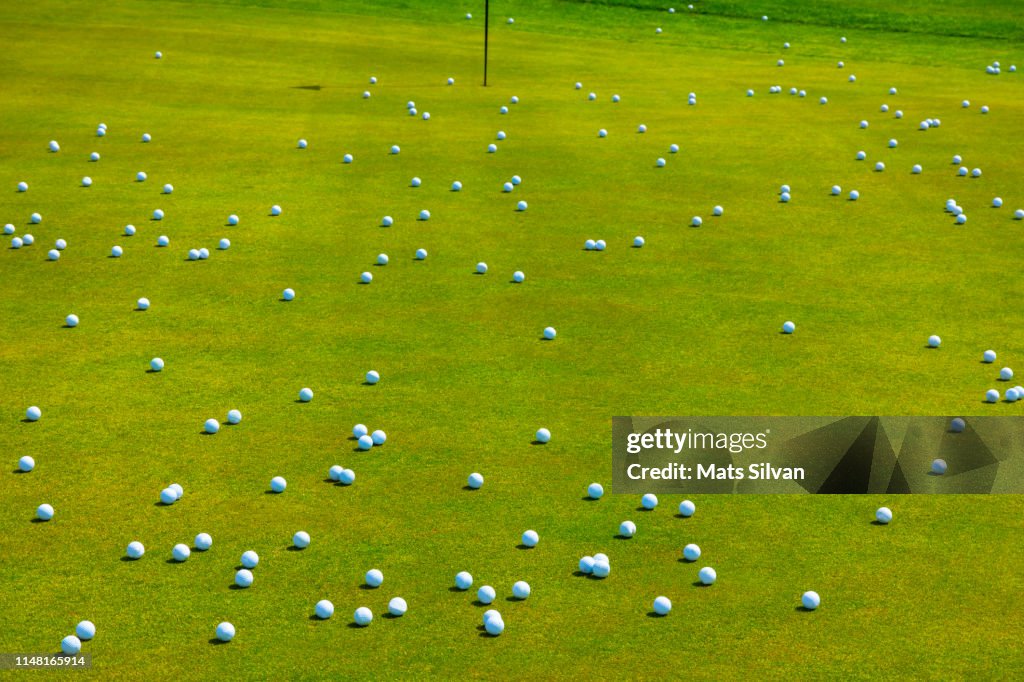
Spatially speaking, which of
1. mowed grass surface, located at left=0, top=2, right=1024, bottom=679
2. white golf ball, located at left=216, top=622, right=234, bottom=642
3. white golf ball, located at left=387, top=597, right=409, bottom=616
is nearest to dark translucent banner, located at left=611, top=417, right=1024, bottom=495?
mowed grass surface, located at left=0, top=2, right=1024, bottom=679

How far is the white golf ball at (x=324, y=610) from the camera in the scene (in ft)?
31.7

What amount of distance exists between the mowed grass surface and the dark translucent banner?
12.6 inches

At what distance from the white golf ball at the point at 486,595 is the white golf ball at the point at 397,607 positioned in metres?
0.55

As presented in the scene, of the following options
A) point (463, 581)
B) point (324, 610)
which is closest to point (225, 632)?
point (324, 610)

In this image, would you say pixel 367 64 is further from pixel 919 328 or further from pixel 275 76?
pixel 919 328

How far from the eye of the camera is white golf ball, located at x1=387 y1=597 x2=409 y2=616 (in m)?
9.70

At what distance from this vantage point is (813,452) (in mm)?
12648

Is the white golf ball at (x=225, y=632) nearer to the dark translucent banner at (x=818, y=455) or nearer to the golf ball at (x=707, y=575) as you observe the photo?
the golf ball at (x=707, y=575)

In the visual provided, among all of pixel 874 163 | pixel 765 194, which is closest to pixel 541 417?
pixel 765 194

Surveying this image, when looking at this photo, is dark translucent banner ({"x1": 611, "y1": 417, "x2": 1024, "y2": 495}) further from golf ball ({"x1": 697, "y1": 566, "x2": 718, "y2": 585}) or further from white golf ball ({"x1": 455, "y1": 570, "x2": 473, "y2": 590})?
white golf ball ({"x1": 455, "y1": 570, "x2": 473, "y2": 590})

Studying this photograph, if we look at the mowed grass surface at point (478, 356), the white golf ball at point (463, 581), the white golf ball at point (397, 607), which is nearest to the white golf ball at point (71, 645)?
the mowed grass surface at point (478, 356)

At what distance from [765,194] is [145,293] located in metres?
10.2

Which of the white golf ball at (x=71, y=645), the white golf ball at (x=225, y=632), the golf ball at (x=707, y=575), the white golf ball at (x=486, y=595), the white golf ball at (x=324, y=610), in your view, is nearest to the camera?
the white golf ball at (x=71, y=645)

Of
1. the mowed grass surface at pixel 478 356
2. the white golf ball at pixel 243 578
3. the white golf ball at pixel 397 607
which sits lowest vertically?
the mowed grass surface at pixel 478 356
